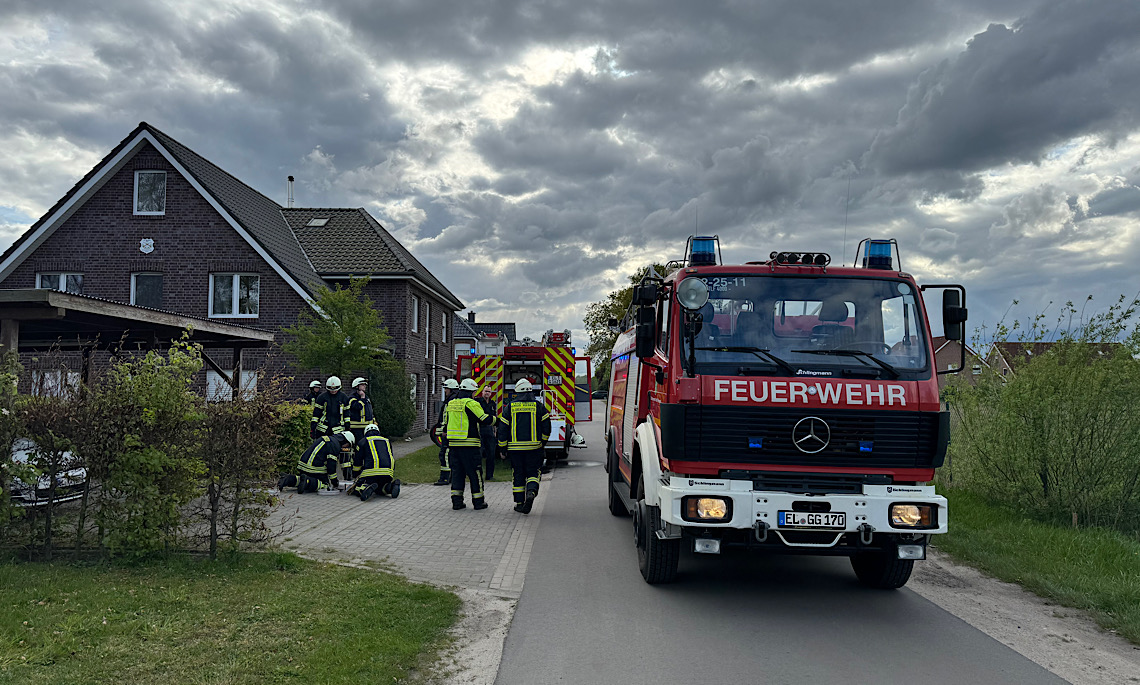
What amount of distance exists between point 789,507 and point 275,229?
2477 cm

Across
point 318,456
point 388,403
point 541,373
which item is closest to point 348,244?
point 388,403

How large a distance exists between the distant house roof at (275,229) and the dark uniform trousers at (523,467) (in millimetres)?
13662

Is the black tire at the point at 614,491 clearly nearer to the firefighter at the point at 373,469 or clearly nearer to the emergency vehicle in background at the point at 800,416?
the firefighter at the point at 373,469

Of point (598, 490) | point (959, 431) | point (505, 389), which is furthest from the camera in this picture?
point (505, 389)

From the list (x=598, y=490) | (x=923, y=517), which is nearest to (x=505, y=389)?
(x=598, y=490)

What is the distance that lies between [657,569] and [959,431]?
6.91m

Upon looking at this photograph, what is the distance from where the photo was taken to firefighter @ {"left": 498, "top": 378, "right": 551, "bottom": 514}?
10672 mm

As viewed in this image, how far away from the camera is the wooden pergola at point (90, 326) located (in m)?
8.01

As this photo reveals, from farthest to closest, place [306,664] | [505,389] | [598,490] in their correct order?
[505,389]
[598,490]
[306,664]

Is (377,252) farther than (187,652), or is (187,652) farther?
(377,252)

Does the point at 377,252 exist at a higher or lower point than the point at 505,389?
higher

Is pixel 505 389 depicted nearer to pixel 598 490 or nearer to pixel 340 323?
pixel 340 323

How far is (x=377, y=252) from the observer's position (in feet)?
91.7

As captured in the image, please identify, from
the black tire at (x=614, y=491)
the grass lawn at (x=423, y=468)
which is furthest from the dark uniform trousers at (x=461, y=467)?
the grass lawn at (x=423, y=468)
